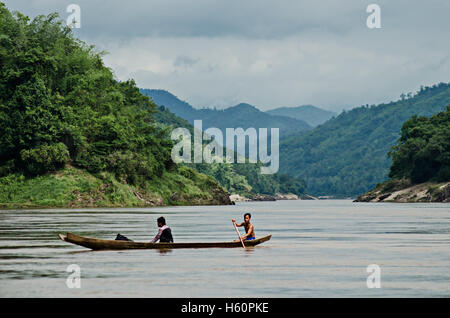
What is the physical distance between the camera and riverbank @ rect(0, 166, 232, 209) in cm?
11619

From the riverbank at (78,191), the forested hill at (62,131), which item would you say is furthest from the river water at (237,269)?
the forested hill at (62,131)

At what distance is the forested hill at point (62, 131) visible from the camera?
11912 centimetres

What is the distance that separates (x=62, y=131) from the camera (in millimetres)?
124438

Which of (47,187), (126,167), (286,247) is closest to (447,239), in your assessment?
(286,247)

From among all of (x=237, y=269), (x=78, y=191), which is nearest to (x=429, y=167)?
(x=78, y=191)

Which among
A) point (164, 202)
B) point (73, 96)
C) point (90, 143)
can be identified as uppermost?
point (73, 96)

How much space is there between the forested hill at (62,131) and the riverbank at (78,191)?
156mm

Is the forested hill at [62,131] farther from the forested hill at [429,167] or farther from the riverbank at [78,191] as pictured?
the forested hill at [429,167]

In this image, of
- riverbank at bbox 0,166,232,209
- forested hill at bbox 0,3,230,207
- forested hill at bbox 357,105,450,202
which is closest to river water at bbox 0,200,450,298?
riverbank at bbox 0,166,232,209

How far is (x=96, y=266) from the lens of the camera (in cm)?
3138

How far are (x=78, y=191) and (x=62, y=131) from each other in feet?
35.1
